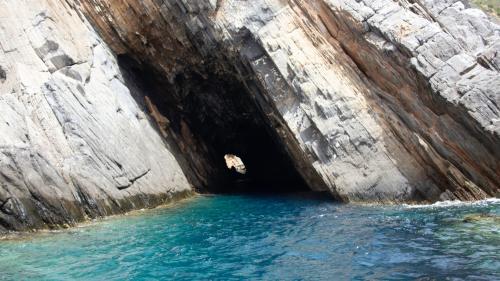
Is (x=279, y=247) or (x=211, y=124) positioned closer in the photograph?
(x=279, y=247)

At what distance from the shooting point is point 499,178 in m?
19.5

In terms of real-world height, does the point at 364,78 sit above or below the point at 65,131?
below

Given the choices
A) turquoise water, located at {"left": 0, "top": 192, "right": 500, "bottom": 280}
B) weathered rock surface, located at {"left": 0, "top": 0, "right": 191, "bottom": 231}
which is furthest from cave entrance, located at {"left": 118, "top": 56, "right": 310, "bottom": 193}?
turquoise water, located at {"left": 0, "top": 192, "right": 500, "bottom": 280}

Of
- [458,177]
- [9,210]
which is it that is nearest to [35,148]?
[9,210]

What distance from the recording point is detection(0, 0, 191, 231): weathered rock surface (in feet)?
63.4

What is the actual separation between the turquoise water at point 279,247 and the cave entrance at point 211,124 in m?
10.1

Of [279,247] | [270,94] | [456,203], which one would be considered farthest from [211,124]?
[279,247]

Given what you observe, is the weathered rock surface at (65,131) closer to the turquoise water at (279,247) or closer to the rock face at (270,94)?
the rock face at (270,94)

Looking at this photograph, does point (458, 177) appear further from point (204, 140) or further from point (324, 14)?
point (204, 140)

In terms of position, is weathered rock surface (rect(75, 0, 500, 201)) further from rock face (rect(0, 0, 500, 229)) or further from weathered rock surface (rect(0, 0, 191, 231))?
weathered rock surface (rect(0, 0, 191, 231))

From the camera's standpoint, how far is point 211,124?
3425cm

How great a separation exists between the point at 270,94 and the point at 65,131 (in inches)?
364

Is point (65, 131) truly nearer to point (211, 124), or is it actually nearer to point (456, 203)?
point (211, 124)

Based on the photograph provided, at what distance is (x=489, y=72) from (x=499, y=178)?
3.96 m
